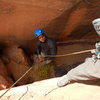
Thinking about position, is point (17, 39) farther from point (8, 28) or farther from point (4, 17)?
point (4, 17)

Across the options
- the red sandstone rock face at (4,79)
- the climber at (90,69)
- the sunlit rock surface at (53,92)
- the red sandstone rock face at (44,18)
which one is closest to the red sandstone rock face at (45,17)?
the red sandstone rock face at (44,18)

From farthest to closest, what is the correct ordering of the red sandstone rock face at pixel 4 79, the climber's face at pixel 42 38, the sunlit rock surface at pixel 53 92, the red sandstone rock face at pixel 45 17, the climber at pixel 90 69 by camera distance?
1. the red sandstone rock face at pixel 4 79
2. the climber's face at pixel 42 38
3. the red sandstone rock face at pixel 45 17
4. the sunlit rock surface at pixel 53 92
5. the climber at pixel 90 69

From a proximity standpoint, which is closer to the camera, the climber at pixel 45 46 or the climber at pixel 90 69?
the climber at pixel 90 69

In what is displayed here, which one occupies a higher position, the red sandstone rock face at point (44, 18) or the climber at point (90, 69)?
the red sandstone rock face at point (44, 18)

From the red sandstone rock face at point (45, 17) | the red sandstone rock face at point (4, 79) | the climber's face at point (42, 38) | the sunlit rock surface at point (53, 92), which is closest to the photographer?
the sunlit rock surface at point (53, 92)

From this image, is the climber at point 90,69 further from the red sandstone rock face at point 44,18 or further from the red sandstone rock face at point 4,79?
the red sandstone rock face at point 4,79

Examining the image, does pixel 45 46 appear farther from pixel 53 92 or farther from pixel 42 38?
pixel 53 92

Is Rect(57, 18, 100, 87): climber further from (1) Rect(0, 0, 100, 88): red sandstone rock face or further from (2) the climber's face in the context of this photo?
(1) Rect(0, 0, 100, 88): red sandstone rock face

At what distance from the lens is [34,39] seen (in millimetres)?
5645

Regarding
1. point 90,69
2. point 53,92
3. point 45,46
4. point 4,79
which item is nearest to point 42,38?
point 45,46

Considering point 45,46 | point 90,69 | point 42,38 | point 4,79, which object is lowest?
point 4,79

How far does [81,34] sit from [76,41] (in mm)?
248

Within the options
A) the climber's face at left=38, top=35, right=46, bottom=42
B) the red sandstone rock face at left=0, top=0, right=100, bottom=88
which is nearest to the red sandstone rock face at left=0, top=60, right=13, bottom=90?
the red sandstone rock face at left=0, top=0, right=100, bottom=88

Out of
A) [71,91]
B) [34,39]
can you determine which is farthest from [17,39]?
[71,91]
